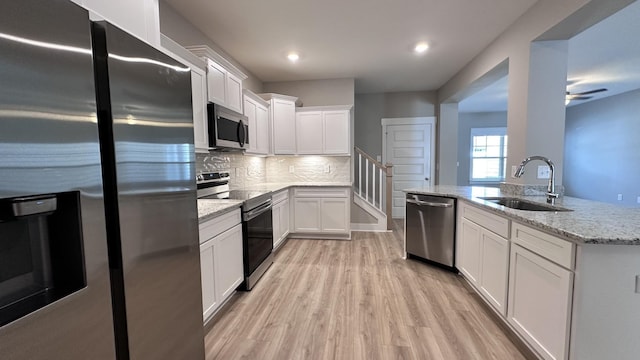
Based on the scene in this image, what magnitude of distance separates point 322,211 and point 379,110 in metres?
2.81

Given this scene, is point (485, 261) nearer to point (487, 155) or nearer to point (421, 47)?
point (421, 47)

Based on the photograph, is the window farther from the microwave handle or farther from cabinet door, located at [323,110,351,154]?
the microwave handle

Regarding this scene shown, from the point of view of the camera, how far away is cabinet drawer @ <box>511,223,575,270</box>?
1.37m

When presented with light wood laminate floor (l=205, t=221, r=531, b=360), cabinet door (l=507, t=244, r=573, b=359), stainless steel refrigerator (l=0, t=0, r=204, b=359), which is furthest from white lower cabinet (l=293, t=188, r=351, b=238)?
stainless steel refrigerator (l=0, t=0, r=204, b=359)

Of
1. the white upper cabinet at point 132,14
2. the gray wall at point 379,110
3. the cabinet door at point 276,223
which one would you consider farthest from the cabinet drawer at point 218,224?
the gray wall at point 379,110

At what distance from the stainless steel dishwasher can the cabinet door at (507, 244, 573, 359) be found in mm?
1078

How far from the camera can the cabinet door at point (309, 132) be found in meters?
4.46

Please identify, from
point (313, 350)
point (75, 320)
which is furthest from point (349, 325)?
point (75, 320)

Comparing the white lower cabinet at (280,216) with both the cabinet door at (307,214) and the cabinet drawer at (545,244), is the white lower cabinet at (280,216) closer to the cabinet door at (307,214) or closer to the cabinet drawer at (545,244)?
the cabinet door at (307,214)

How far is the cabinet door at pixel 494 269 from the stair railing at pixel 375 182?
96.6 inches

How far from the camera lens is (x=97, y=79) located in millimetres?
940

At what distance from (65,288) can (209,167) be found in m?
2.36

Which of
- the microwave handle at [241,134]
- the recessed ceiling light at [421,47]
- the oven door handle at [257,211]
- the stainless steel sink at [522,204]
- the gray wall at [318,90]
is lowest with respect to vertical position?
the oven door handle at [257,211]

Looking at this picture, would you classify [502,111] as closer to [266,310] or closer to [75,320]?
[266,310]
